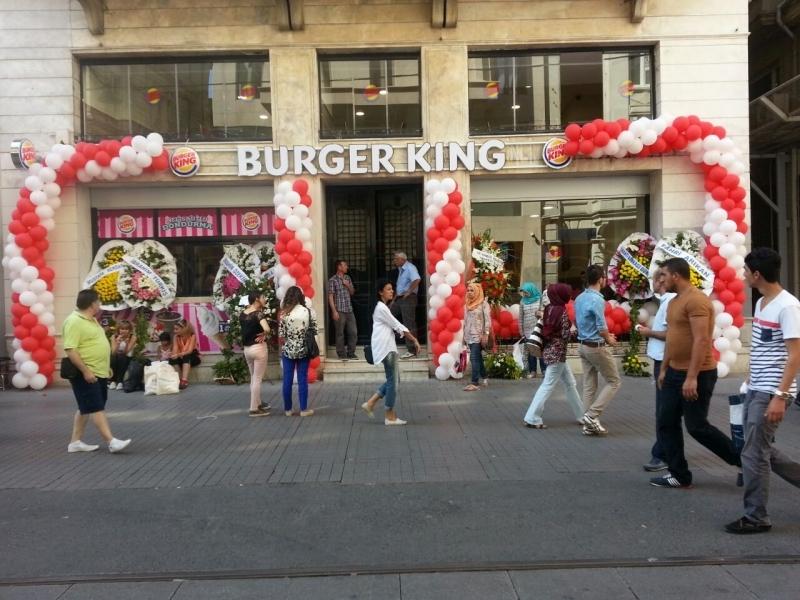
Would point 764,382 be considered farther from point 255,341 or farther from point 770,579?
point 255,341

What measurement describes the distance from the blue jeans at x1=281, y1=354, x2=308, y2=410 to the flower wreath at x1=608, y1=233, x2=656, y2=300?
5945 millimetres

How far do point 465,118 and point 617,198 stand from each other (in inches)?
123

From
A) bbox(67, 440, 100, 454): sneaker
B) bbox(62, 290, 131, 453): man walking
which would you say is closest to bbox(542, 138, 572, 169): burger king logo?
bbox(62, 290, 131, 453): man walking

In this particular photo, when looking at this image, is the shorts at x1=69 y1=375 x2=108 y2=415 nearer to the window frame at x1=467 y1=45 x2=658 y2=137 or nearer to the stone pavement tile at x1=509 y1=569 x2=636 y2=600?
the stone pavement tile at x1=509 y1=569 x2=636 y2=600

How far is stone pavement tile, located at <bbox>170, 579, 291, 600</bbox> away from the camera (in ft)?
12.9

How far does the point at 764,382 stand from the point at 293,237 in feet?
26.5

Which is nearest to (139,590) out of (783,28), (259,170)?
(259,170)

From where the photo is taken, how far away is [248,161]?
11.7m

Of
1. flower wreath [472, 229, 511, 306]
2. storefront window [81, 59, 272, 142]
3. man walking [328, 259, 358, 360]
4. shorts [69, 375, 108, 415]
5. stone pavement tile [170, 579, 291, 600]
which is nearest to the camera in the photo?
stone pavement tile [170, 579, 291, 600]

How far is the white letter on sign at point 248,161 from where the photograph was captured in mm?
11680

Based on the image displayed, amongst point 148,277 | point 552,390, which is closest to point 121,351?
point 148,277

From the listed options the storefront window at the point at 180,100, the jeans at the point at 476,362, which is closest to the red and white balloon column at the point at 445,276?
the jeans at the point at 476,362

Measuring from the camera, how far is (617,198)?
12.4 m

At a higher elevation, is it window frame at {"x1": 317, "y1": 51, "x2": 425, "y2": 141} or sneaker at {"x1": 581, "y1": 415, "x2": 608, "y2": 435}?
window frame at {"x1": 317, "y1": 51, "x2": 425, "y2": 141}
